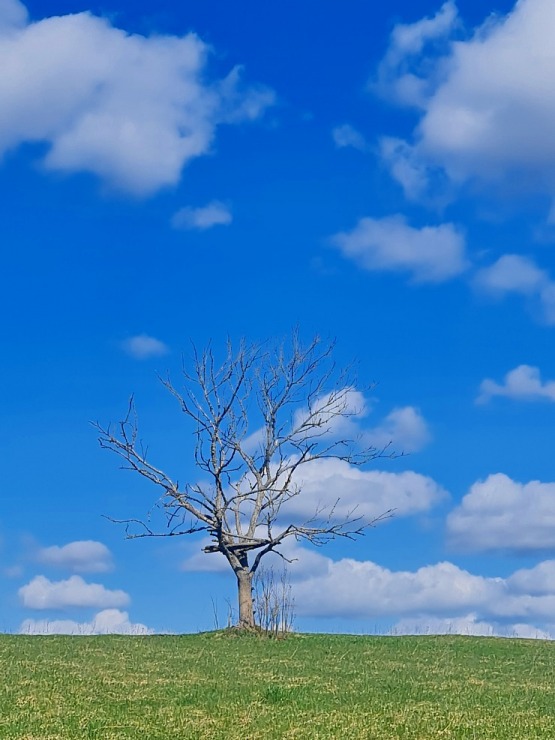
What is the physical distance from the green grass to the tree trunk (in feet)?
7.81

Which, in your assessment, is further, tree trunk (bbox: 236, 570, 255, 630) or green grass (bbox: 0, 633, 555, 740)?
tree trunk (bbox: 236, 570, 255, 630)

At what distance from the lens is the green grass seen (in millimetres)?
14461

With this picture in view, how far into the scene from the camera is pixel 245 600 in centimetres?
3081

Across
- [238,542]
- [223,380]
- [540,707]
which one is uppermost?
[223,380]

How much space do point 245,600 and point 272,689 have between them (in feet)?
45.1

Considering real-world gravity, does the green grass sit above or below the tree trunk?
below

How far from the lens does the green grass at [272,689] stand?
47.4 feet

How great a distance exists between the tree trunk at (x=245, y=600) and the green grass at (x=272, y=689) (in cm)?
238

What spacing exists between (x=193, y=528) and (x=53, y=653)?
27.7 ft

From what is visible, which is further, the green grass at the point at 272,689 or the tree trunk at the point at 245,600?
the tree trunk at the point at 245,600

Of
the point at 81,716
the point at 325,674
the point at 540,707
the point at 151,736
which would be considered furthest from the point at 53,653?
Result: the point at 540,707

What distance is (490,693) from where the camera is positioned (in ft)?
60.7

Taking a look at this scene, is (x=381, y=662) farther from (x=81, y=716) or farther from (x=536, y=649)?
(x=81, y=716)

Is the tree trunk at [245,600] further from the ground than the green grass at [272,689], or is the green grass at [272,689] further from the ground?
the tree trunk at [245,600]
